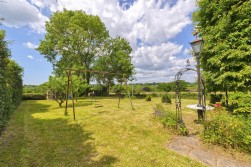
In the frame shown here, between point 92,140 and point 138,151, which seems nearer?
point 138,151

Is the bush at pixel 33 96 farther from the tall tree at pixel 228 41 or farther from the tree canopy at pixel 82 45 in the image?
the tall tree at pixel 228 41

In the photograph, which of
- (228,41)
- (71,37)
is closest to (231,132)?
(228,41)

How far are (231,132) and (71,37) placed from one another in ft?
80.7

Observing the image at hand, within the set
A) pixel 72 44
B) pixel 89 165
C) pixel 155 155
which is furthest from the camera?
pixel 72 44

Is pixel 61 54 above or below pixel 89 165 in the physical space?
above

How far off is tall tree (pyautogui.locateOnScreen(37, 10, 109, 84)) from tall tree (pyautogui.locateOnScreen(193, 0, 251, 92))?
18.9 meters

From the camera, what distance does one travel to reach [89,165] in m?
3.77

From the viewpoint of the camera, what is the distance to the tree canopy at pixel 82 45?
2384 centimetres

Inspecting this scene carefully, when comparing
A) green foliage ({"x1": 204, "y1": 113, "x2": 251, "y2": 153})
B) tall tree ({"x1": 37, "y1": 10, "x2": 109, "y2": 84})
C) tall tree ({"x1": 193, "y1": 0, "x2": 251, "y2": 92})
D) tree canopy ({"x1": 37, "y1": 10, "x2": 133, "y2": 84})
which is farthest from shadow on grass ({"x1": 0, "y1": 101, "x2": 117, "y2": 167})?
tall tree ({"x1": 37, "y1": 10, "x2": 109, "y2": 84})

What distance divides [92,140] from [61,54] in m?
23.2

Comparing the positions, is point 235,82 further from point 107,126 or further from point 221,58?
point 107,126

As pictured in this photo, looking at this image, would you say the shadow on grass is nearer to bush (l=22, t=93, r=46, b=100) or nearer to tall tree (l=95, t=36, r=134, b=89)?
tall tree (l=95, t=36, r=134, b=89)

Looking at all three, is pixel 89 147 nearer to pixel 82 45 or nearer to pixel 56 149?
pixel 56 149

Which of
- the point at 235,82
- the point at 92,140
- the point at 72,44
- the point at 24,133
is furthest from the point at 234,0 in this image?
the point at 72,44
